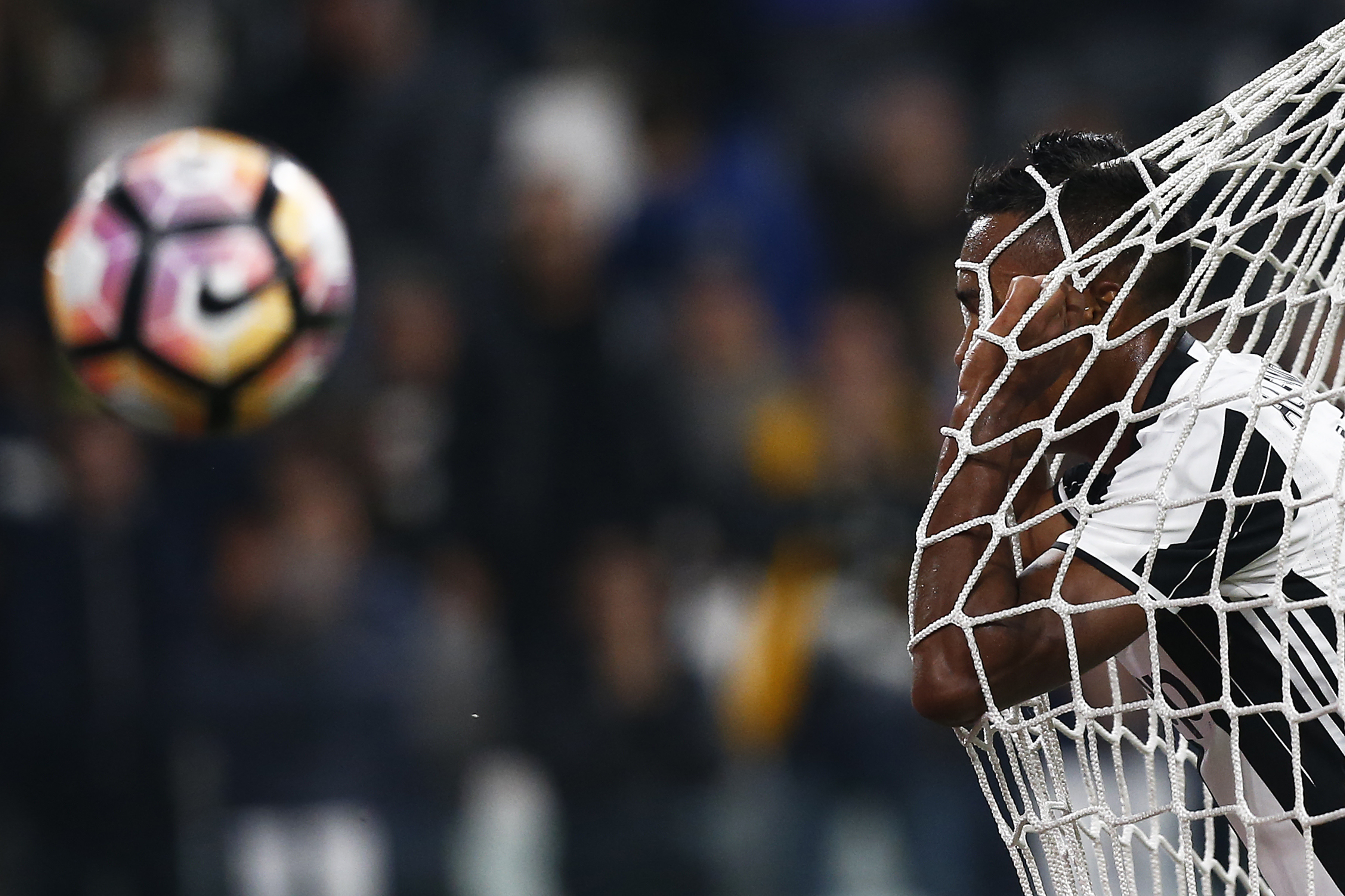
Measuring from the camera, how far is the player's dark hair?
2.11 m

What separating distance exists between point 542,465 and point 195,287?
2.01 metres

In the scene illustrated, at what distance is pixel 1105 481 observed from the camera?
6.79ft

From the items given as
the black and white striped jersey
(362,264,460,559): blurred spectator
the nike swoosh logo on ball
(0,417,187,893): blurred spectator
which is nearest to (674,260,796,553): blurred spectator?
(362,264,460,559): blurred spectator

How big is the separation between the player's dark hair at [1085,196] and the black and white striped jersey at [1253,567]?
157 mm

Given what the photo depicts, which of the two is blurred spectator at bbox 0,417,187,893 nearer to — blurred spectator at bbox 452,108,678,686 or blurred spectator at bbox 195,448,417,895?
blurred spectator at bbox 195,448,417,895

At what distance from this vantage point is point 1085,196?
2.12m

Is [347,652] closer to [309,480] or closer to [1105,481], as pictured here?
[309,480]

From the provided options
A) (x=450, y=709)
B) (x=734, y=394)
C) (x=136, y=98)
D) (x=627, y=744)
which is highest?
(x=136, y=98)

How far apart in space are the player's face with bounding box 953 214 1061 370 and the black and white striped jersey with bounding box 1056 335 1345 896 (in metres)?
0.23

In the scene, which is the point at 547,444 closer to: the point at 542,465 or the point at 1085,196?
the point at 542,465

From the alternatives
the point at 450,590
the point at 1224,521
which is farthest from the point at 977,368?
the point at 450,590

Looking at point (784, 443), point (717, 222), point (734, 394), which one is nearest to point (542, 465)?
point (734, 394)

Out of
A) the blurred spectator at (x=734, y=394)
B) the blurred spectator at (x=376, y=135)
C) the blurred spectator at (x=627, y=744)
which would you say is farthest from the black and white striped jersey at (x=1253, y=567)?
the blurred spectator at (x=376, y=135)

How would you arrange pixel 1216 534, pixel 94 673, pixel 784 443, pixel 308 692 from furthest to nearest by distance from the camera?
1. pixel 784 443
2. pixel 94 673
3. pixel 308 692
4. pixel 1216 534
